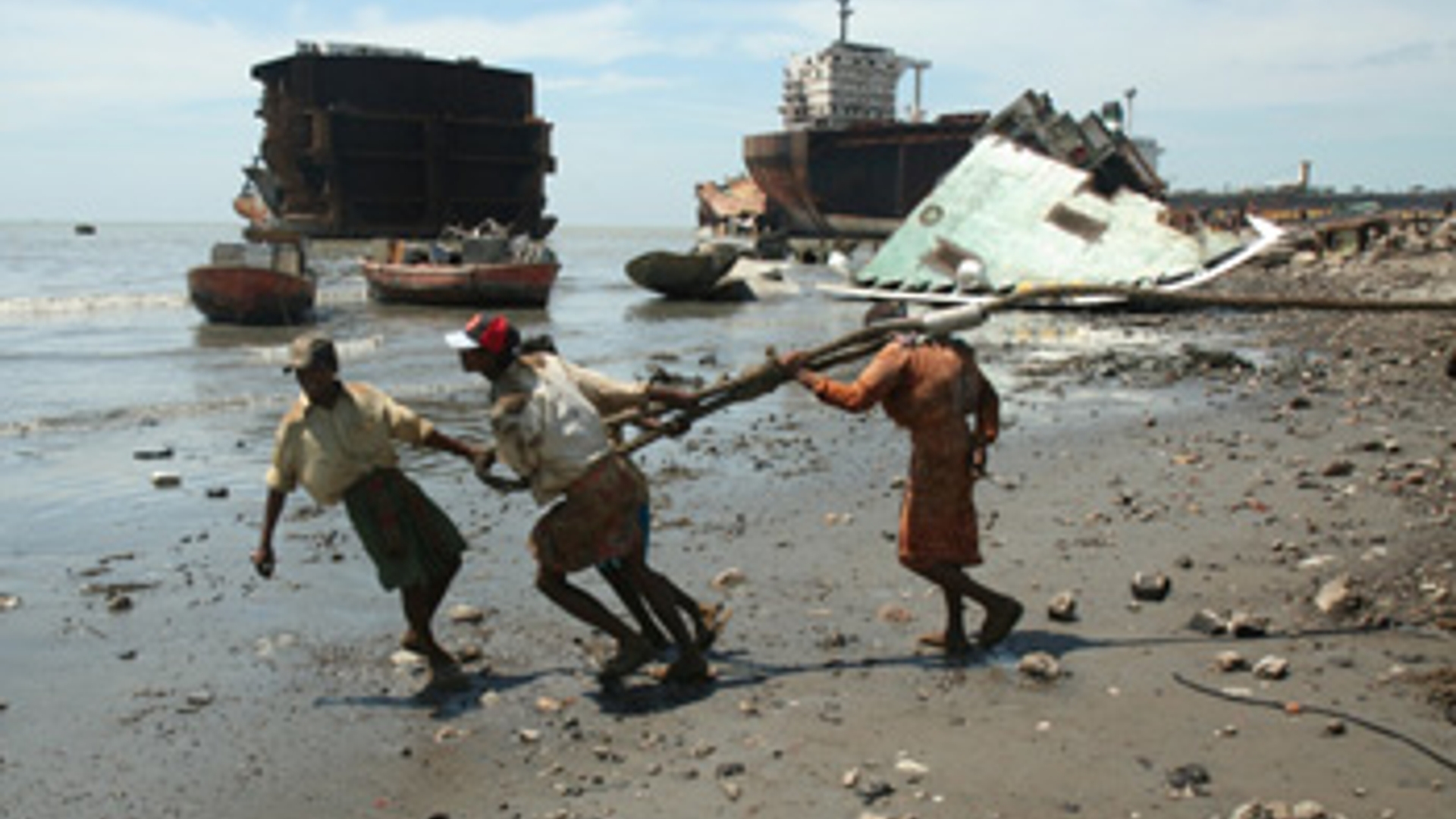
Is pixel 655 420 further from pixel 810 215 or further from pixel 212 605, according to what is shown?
pixel 810 215

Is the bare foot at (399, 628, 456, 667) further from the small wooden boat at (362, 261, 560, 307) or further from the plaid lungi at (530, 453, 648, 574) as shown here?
the small wooden boat at (362, 261, 560, 307)

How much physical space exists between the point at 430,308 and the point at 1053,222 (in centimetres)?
1437

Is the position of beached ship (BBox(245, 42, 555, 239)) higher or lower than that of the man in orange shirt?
higher

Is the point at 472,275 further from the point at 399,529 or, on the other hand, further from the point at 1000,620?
the point at 1000,620

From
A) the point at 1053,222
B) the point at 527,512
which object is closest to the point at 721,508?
the point at 527,512

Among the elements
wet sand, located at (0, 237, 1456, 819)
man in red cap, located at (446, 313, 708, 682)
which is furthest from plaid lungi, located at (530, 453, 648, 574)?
wet sand, located at (0, 237, 1456, 819)

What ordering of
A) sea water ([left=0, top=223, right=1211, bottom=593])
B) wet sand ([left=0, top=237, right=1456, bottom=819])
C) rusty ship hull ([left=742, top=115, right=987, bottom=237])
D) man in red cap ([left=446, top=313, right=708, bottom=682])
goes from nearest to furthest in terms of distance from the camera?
wet sand ([left=0, top=237, right=1456, bottom=819]) → man in red cap ([left=446, top=313, right=708, bottom=682]) → sea water ([left=0, top=223, right=1211, bottom=593]) → rusty ship hull ([left=742, top=115, right=987, bottom=237])

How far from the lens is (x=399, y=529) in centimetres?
448

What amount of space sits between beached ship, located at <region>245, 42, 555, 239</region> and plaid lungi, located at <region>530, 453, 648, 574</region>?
40.8m

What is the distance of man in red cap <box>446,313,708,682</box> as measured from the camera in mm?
4160

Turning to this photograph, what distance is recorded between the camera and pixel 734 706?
14.0 feet

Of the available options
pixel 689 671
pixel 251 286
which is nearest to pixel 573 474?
pixel 689 671

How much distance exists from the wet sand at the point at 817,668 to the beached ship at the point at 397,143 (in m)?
37.2

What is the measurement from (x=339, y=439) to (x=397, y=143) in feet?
138
